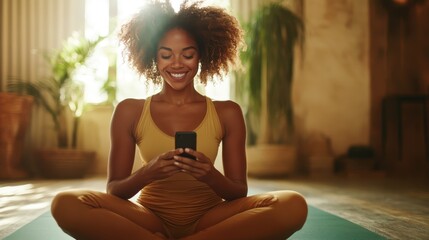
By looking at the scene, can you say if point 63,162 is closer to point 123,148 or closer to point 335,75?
point 335,75

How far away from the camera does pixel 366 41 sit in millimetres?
5770

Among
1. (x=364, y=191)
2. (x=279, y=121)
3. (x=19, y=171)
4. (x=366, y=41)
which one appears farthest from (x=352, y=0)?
(x=19, y=171)

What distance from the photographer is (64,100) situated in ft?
16.9

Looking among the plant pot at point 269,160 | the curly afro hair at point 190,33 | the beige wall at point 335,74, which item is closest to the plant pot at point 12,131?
the plant pot at point 269,160

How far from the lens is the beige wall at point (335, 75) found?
572cm

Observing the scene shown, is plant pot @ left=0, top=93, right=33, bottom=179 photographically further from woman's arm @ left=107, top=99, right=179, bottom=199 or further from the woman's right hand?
the woman's right hand

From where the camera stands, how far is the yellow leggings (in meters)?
1.34

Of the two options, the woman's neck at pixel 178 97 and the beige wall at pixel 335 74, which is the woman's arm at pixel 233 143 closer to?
the woman's neck at pixel 178 97

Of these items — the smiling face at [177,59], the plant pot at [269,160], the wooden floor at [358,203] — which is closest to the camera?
the smiling face at [177,59]

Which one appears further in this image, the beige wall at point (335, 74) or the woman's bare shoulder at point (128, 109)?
the beige wall at point (335, 74)

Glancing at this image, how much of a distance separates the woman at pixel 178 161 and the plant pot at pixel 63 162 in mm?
3163

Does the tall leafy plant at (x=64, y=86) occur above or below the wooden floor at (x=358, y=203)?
above

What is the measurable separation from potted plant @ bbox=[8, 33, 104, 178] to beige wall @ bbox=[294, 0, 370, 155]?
2.24m

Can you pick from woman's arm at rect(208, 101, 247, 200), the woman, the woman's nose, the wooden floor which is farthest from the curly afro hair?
the wooden floor
